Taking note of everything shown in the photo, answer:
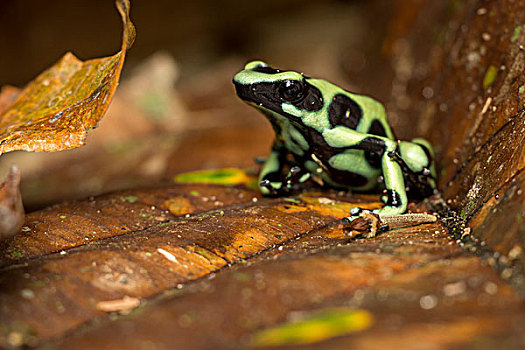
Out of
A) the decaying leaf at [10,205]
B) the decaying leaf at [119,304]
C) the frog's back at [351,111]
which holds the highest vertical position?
the frog's back at [351,111]

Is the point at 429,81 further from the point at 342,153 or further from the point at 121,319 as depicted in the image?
the point at 121,319

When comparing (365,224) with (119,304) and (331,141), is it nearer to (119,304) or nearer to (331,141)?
(331,141)

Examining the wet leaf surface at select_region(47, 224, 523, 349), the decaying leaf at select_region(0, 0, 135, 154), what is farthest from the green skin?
the wet leaf surface at select_region(47, 224, 523, 349)

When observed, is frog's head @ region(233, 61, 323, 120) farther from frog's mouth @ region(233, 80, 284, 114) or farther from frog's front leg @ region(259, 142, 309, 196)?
frog's front leg @ region(259, 142, 309, 196)

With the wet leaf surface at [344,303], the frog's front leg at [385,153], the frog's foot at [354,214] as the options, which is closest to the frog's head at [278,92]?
the frog's front leg at [385,153]

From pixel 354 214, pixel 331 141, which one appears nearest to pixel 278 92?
pixel 331 141

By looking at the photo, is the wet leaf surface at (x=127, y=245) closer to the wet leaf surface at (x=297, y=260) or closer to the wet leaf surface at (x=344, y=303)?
the wet leaf surface at (x=297, y=260)

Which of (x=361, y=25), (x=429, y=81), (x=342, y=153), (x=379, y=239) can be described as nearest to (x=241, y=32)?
(x=361, y=25)
